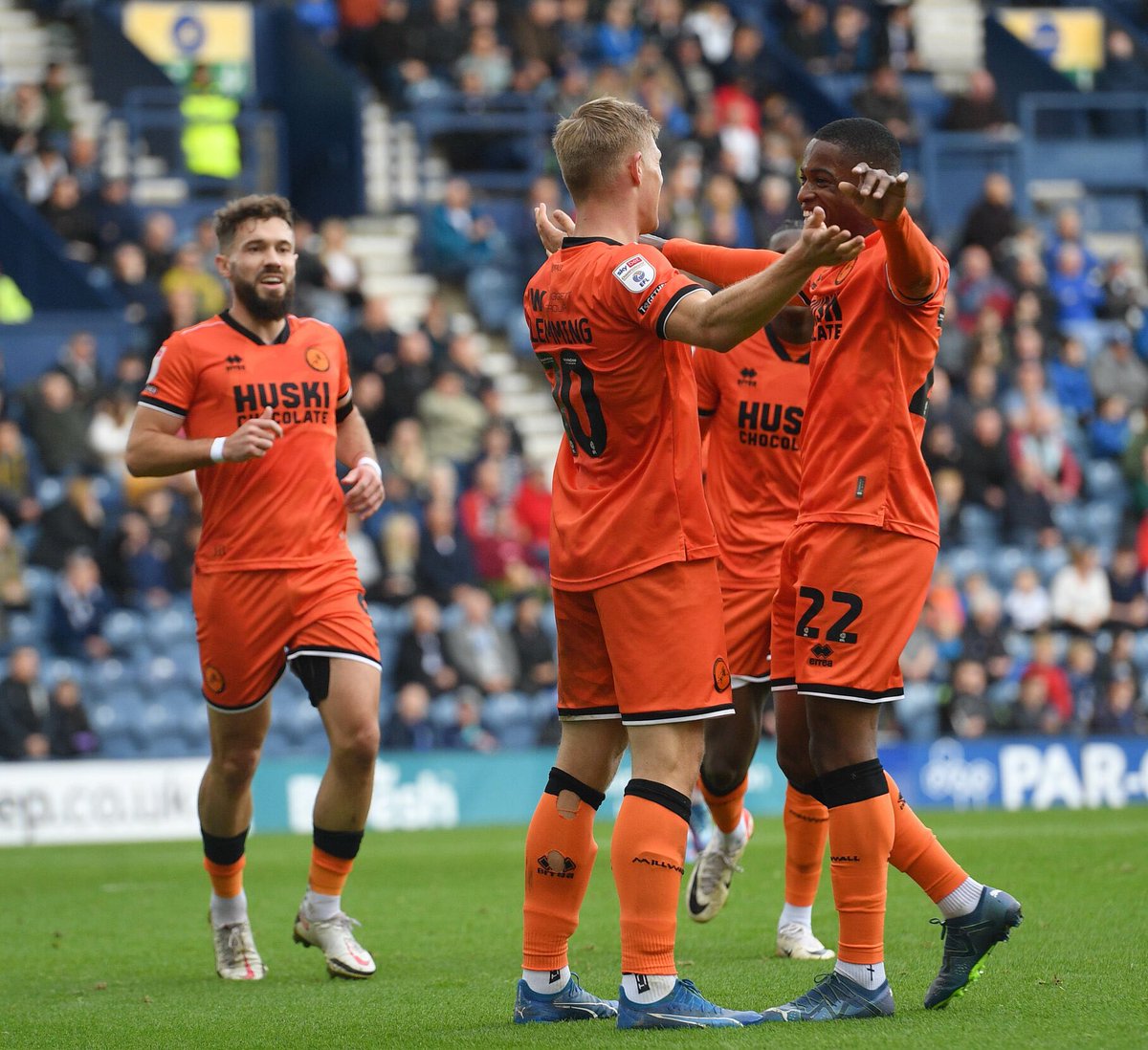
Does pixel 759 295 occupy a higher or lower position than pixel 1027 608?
higher

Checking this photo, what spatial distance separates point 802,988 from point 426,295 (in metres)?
15.6

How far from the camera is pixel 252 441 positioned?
23.0 ft

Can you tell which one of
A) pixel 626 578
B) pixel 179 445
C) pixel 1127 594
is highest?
pixel 179 445

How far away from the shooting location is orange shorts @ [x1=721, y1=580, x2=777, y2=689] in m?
7.98

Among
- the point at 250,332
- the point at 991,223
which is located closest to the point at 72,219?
the point at 991,223

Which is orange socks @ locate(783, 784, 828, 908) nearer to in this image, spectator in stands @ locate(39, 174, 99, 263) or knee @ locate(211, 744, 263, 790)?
knee @ locate(211, 744, 263, 790)

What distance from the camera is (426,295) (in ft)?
69.7

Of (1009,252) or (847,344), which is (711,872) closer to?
(847,344)

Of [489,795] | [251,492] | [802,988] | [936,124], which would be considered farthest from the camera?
[936,124]

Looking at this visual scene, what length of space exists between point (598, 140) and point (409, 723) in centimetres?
1102

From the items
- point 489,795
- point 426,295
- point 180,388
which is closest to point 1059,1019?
point 180,388

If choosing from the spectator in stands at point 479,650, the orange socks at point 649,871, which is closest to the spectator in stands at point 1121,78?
the spectator in stands at point 479,650

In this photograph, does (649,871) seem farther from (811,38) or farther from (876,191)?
(811,38)

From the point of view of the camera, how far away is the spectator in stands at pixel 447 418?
18.4 meters
